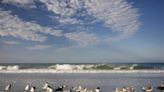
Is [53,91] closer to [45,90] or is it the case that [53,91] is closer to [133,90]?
[45,90]

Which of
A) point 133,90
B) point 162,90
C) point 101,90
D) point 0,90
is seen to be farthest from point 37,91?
point 162,90

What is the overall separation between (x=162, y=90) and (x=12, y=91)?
8.82m

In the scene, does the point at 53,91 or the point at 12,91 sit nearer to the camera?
the point at 12,91

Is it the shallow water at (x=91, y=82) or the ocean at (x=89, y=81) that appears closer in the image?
the shallow water at (x=91, y=82)

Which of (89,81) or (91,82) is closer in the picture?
(91,82)

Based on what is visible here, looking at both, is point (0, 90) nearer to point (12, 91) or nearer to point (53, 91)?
point (12, 91)

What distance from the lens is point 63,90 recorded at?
22.1 m

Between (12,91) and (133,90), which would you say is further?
(133,90)

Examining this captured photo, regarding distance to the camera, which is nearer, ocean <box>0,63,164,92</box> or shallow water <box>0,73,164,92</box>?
shallow water <box>0,73,164,92</box>

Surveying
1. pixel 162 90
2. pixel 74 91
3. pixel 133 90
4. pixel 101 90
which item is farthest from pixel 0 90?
pixel 162 90

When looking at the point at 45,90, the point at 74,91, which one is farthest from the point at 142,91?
the point at 45,90

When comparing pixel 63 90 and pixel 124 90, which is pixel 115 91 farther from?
pixel 63 90

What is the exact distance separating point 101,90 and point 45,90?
331cm

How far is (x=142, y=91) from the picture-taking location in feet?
73.2
